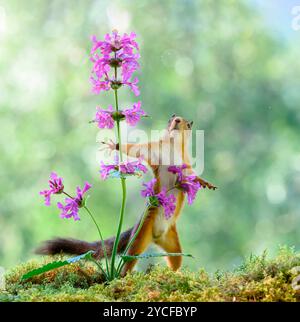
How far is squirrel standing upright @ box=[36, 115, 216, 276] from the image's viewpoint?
1399mm

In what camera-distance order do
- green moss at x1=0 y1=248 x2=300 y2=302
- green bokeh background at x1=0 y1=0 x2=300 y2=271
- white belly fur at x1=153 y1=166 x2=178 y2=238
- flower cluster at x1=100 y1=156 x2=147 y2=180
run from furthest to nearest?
green bokeh background at x1=0 y1=0 x2=300 y2=271
white belly fur at x1=153 y1=166 x2=178 y2=238
flower cluster at x1=100 y1=156 x2=147 y2=180
green moss at x1=0 y1=248 x2=300 y2=302

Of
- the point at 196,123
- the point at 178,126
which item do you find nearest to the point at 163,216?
the point at 178,126

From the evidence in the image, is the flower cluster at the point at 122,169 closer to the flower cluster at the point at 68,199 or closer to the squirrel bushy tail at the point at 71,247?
the flower cluster at the point at 68,199

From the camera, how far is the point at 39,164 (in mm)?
3625

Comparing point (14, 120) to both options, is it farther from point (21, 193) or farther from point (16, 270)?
point (16, 270)

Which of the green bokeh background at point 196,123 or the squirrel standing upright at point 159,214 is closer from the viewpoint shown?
the squirrel standing upright at point 159,214

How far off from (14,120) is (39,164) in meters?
0.32

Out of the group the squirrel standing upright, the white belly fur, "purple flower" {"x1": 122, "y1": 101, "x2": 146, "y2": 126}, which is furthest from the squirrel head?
"purple flower" {"x1": 122, "y1": 101, "x2": 146, "y2": 126}

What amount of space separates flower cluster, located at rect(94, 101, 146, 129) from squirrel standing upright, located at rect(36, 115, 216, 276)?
4.8 inches

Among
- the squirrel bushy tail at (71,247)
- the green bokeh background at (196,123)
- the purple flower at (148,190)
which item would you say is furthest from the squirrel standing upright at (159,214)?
the green bokeh background at (196,123)

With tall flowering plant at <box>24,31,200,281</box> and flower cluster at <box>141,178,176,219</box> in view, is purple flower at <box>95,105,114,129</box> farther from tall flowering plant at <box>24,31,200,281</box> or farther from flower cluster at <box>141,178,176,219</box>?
flower cluster at <box>141,178,176,219</box>

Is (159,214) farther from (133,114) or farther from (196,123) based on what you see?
(196,123)

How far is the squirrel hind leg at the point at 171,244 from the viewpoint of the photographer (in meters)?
1.44

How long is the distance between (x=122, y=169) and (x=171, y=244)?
298 mm
